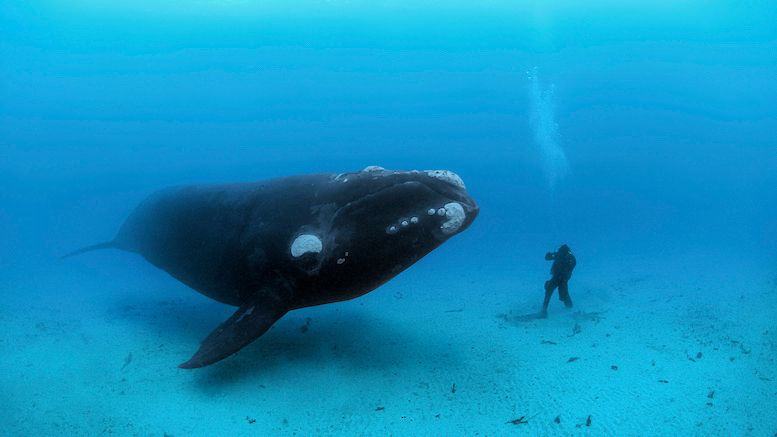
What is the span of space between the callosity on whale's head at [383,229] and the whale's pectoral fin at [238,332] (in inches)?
30.7

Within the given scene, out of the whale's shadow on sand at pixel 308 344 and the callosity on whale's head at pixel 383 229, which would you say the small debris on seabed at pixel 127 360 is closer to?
the whale's shadow on sand at pixel 308 344

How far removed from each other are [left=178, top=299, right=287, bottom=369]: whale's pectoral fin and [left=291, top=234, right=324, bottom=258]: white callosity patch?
82 cm

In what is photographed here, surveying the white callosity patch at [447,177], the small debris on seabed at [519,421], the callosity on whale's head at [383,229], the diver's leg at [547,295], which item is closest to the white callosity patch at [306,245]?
the callosity on whale's head at [383,229]

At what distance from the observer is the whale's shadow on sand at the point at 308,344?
622 cm

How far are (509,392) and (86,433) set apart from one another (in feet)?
16.9

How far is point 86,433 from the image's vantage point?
15.7 feet

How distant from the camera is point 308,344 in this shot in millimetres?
7094

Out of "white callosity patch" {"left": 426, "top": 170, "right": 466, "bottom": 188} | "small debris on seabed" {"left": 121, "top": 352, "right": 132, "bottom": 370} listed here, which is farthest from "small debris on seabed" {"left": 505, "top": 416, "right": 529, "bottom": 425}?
"small debris on seabed" {"left": 121, "top": 352, "right": 132, "bottom": 370}

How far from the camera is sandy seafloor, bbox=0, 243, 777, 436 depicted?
4988mm

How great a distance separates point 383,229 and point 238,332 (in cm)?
224

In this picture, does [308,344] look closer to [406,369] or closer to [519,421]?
[406,369]

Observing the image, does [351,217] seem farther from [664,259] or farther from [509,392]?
[664,259]

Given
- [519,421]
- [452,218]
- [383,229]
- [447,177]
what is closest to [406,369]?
[519,421]

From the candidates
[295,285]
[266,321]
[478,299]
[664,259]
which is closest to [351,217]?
[295,285]
